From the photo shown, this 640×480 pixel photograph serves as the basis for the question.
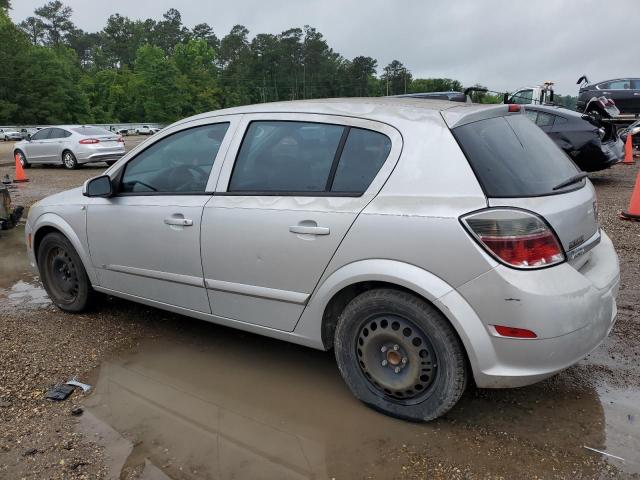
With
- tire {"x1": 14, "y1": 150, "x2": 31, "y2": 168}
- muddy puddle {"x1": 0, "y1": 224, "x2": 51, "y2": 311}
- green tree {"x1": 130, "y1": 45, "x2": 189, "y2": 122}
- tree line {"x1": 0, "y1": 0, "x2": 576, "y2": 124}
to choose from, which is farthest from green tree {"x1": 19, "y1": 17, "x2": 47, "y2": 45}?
muddy puddle {"x1": 0, "y1": 224, "x2": 51, "y2": 311}

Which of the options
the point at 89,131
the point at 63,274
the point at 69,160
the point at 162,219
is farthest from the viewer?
the point at 89,131

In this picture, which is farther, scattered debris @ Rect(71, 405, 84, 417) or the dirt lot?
scattered debris @ Rect(71, 405, 84, 417)

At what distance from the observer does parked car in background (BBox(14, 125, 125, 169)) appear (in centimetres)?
1716

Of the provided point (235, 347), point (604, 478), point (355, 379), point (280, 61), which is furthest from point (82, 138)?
point (280, 61)

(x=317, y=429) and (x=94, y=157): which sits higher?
(x=94, y=157)

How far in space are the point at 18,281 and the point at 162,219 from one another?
3.03m

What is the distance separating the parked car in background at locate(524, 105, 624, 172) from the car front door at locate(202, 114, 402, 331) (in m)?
7.92

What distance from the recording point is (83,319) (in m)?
4.57

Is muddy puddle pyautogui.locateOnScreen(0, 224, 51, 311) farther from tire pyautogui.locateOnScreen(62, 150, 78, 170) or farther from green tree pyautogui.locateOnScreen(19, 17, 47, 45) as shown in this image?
green tree pyautogui.locateOnScreen(19, 17, 47, 45)

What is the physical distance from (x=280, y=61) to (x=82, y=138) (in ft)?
289

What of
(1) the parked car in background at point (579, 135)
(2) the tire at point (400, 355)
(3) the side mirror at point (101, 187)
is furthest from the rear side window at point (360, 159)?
(1) the parked car in background at point (579, 135)

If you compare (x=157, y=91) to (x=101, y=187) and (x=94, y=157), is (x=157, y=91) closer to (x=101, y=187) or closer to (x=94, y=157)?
(x=94, y=157)

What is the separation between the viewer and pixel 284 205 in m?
3.15

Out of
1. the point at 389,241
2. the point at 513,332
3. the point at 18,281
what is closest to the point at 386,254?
the point at 389,241
